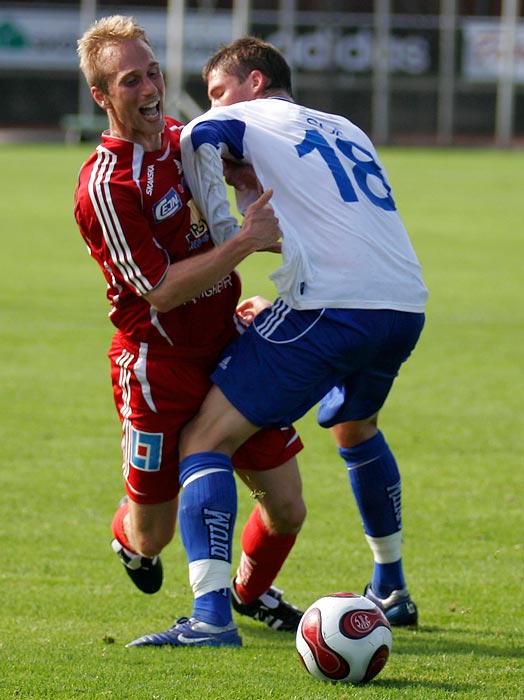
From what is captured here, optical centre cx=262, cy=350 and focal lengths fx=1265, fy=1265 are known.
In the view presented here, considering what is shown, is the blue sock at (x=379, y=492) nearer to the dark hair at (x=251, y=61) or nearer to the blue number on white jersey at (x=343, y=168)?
Answer: the blue number on white jersey at (x=343, y=168)

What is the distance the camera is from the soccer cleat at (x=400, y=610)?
5051 millimetres

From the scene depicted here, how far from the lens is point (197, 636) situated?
437cm

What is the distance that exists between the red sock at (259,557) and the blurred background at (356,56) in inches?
1608

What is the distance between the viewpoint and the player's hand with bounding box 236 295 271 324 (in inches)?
197

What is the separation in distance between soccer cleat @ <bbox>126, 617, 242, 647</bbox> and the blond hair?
1.95 metres

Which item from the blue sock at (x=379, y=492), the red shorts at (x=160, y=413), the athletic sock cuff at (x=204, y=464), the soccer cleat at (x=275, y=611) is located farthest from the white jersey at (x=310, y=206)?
the soccer cleat at (x=275, y=611)

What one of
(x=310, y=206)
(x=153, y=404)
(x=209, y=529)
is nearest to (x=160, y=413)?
(x=153, y=404)

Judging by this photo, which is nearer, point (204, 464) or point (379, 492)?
point (204, 464)

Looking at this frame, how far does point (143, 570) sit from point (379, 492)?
1.03m

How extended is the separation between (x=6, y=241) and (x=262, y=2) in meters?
30.1

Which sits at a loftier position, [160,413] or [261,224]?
[261,224]

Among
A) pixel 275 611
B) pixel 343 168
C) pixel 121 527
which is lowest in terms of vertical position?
pixel 275 611

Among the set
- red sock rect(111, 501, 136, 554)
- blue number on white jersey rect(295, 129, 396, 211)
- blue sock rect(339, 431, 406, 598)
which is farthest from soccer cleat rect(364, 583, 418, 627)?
blue number on white jersey rect(295, 129, 396, 211)

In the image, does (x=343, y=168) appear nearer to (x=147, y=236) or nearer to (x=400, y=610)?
(x=147, y=236)
